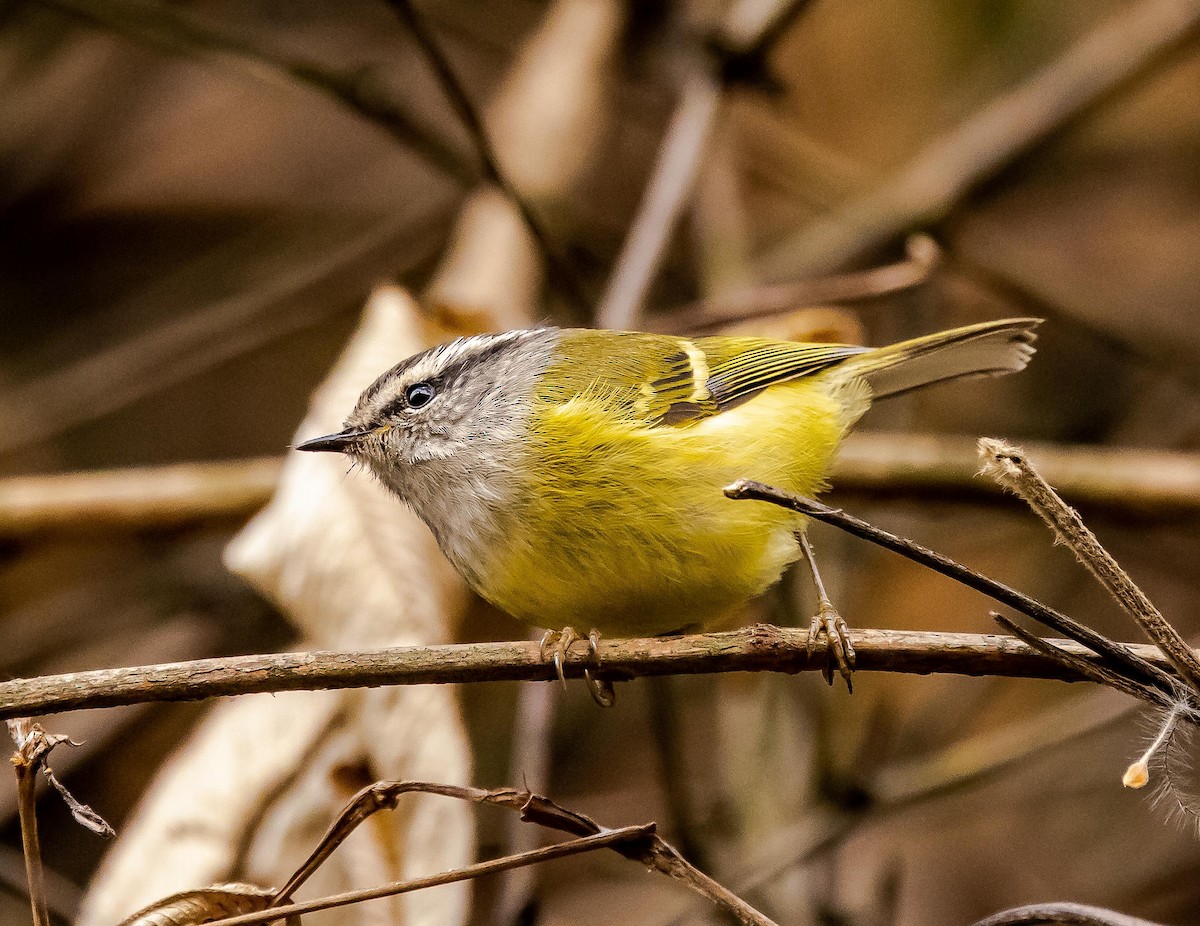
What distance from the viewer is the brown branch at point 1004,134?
13.9ft

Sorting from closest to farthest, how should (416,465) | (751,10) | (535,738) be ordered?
(535,738), (416,465), (751,10)

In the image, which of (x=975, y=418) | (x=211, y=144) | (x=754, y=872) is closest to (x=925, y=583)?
(x=975, y=418)

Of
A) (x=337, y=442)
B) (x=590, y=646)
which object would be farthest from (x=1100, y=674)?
(x=337, y=442)

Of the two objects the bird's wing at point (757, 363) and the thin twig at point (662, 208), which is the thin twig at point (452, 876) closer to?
the bird's wing at point (757, 363)

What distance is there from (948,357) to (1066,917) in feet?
5.53

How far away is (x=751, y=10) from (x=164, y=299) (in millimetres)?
2669

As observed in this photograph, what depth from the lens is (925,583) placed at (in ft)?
16.2

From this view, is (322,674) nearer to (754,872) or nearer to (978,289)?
(754,872)

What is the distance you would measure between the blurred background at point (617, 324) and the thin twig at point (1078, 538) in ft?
3.68

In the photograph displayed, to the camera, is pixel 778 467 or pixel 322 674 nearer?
pixel 322 674

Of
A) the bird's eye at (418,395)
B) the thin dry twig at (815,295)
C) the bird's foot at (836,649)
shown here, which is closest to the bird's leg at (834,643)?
the bird's foot at (836,649)

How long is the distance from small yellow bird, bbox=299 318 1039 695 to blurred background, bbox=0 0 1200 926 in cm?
19

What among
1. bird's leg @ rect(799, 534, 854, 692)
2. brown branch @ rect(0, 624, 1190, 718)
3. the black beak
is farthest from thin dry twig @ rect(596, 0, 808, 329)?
brown branch @ rect(0, 624, 1190, 718)

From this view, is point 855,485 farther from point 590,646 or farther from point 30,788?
point 30,788
